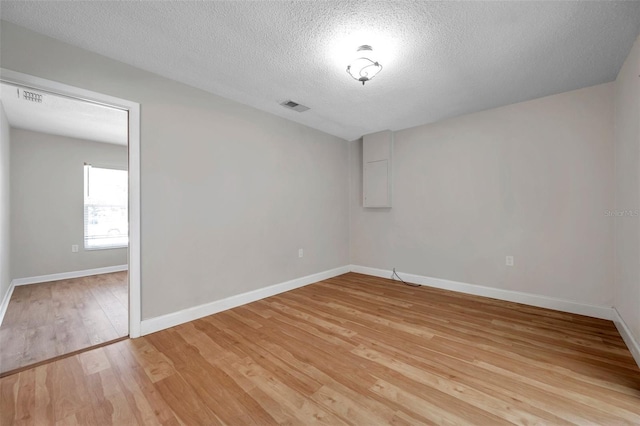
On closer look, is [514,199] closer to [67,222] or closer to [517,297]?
[517,297]

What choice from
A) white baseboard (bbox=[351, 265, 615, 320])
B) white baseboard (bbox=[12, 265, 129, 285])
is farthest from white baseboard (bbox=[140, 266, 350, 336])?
white baseboard (bbox=[12, 265, 129, 285])

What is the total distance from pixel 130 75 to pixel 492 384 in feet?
12.4

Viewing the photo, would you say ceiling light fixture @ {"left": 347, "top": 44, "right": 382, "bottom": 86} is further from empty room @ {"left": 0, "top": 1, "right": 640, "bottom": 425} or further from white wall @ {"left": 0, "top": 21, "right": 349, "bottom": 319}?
white wall @ {"left": 0, "top": 21, "right": 349, "bottom": 319}

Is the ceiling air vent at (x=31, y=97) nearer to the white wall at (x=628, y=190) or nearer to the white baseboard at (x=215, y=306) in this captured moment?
the white baseboard at (x=215, y=306)

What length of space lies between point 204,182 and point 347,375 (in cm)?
233

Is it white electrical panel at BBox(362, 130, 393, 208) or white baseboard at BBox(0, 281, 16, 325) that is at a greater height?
white electrical panel at BBox(362, 130, 393, 208)

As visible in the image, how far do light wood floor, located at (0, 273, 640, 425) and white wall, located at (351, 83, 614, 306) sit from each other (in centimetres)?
62

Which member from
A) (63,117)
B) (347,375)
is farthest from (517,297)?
(63,117)

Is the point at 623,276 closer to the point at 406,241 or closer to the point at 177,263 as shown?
the point at 406,241

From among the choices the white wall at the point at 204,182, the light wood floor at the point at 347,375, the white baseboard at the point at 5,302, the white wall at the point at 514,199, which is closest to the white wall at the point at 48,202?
the white baseboard at the point at 5,302

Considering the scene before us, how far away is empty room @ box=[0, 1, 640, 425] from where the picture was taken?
1.69m

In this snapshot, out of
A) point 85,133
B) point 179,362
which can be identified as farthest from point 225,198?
point 85,133

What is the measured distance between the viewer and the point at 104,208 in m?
5.10

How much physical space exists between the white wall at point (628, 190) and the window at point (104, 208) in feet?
22.3
